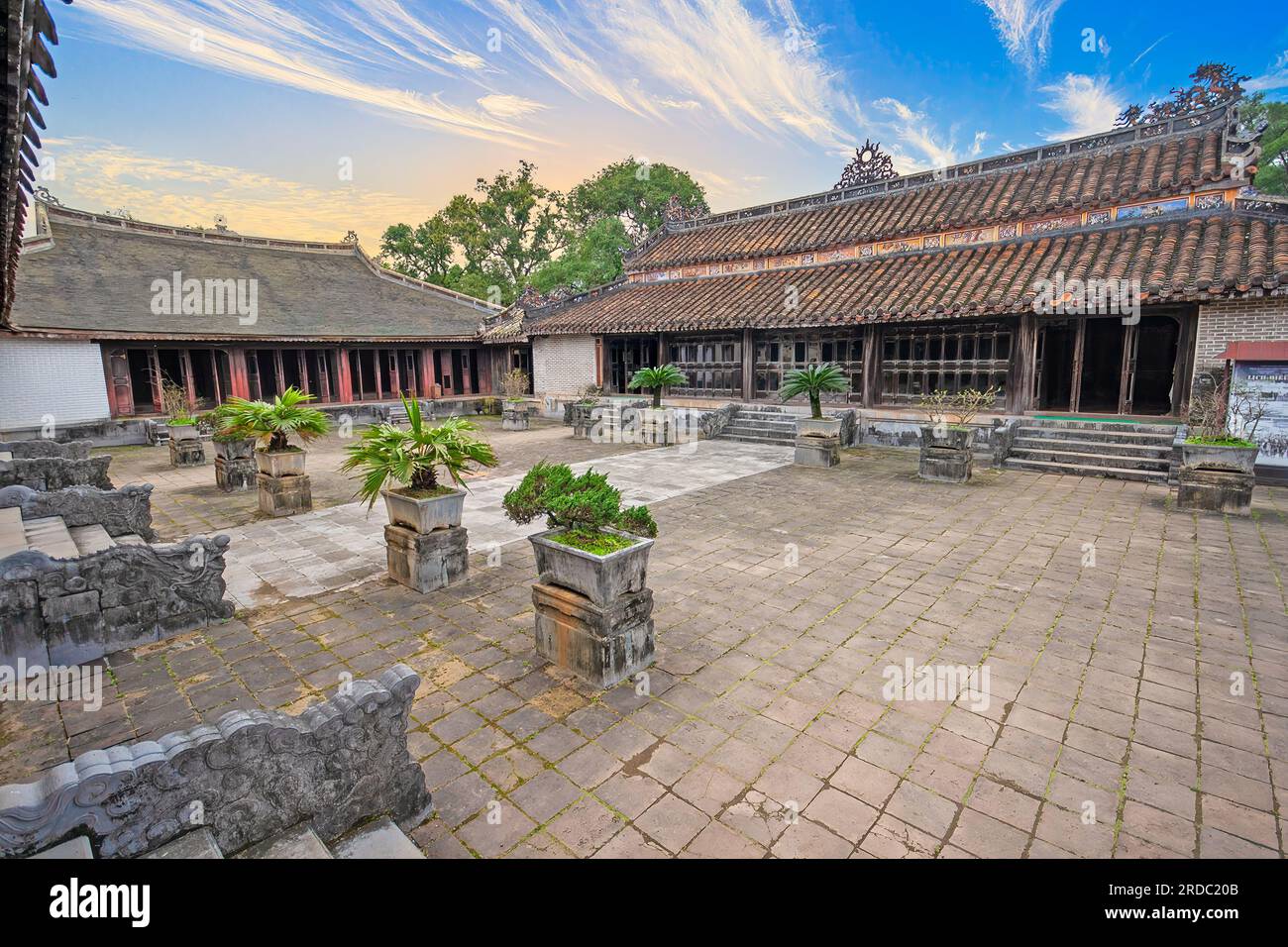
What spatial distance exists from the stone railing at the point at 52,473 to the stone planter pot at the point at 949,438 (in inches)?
489

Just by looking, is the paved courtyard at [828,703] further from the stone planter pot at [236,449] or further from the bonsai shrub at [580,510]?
the stone planter pot at [236,449]

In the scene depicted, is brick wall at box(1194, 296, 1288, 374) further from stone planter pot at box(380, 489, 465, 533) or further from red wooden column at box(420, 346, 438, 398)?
red wooden column at box(420, 346, 438, 398)

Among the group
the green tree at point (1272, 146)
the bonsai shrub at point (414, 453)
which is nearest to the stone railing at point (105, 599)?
the bonsai shrub at point (414, 453)

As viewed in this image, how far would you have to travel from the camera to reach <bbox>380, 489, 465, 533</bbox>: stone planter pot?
571 cm

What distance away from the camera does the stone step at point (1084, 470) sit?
32.7ft

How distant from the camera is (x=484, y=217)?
3684cm

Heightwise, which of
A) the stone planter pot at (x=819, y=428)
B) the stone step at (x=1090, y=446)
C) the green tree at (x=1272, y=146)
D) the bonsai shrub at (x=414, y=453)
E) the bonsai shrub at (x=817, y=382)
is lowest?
the stone step at (x=1090, y=446)

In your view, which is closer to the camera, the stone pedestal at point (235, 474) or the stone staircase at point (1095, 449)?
the stone pedestal at point (235, 474)

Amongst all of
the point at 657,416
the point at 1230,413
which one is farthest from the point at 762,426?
the point at 1230,413

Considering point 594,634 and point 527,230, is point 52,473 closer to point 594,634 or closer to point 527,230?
point 594,634

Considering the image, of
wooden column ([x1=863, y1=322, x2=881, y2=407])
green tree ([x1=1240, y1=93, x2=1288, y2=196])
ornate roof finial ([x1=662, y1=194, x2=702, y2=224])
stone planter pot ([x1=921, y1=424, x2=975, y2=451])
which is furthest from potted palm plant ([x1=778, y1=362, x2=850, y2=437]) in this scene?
green tree ([x1=1240, y1=93, x2=1288, y2=196])

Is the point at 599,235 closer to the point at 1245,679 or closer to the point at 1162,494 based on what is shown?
the point at 1162,494

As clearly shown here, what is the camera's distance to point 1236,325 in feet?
33.2

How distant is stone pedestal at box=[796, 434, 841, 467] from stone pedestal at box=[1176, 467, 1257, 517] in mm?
5093
